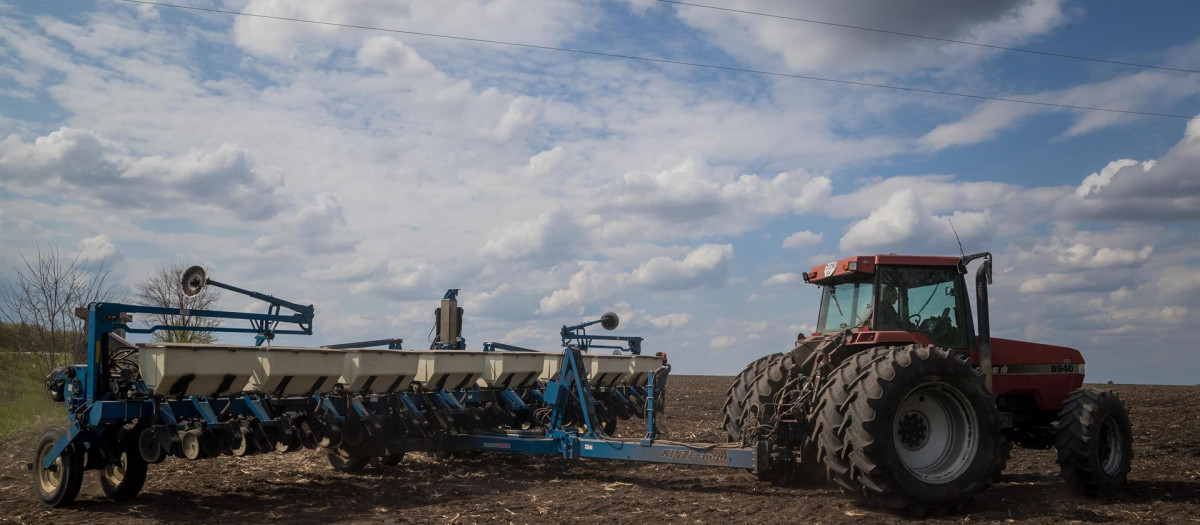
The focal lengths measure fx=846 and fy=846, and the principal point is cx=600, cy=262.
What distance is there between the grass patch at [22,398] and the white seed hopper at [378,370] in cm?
978

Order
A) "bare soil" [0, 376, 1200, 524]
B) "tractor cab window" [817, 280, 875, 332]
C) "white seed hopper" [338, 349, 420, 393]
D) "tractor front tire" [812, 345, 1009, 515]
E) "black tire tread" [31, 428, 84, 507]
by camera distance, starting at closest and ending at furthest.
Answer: "tractor front tire" [812, 345, 1009, 515], "bare soil" [0, 376, 1200, 524], "black tire tread" [31, 428, 84, 507], "tractor cab window" [817, 280, 875, 332], "white seed hopper" [338, 349, 420, 393]

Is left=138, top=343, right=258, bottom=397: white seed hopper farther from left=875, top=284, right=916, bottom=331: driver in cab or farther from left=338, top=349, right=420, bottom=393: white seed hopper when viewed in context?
left=875, top=284, right=916, bottom=331: driver in cab

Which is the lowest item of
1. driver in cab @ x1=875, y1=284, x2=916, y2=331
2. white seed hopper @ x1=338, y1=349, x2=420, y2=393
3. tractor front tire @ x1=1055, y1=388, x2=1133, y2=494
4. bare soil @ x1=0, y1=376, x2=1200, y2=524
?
bare soil @ x1=0, y1=376, x2=1200, y2=524

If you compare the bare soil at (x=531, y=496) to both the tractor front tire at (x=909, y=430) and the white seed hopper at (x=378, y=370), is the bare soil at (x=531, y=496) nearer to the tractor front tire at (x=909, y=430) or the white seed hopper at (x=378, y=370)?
the tractor front tire at (x=909, y=430)

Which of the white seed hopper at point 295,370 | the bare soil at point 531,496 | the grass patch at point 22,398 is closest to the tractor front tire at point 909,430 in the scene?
the bare soil at point 531,496

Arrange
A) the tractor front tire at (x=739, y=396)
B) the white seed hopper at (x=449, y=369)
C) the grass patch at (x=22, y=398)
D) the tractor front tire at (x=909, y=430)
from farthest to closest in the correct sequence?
the grass patch at (x=22, y=398), the white seed hopper at (x=449, y=369), the tractor front tire at (x=739, y=396), the tractor front tire at (x=909, y=430)

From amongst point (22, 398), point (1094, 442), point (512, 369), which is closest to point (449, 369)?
point (512, 369)

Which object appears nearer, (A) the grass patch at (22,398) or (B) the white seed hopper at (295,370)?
(B) the white seed hopper at (295,370)

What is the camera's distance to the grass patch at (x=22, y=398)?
56.0ft

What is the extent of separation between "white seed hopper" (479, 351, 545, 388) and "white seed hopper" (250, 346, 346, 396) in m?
2.29

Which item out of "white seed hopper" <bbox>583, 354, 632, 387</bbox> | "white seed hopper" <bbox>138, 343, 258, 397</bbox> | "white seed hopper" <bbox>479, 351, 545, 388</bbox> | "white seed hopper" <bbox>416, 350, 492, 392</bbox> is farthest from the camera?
"white seed hopper" <bbox>583, 354, 632, 387</bbox>

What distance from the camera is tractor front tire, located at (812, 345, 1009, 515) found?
7.20 m

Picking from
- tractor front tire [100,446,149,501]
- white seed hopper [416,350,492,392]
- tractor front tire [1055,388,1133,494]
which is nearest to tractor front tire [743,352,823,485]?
tractor front tire [1055,388,1133,494]

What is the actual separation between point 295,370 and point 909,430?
250 inches
